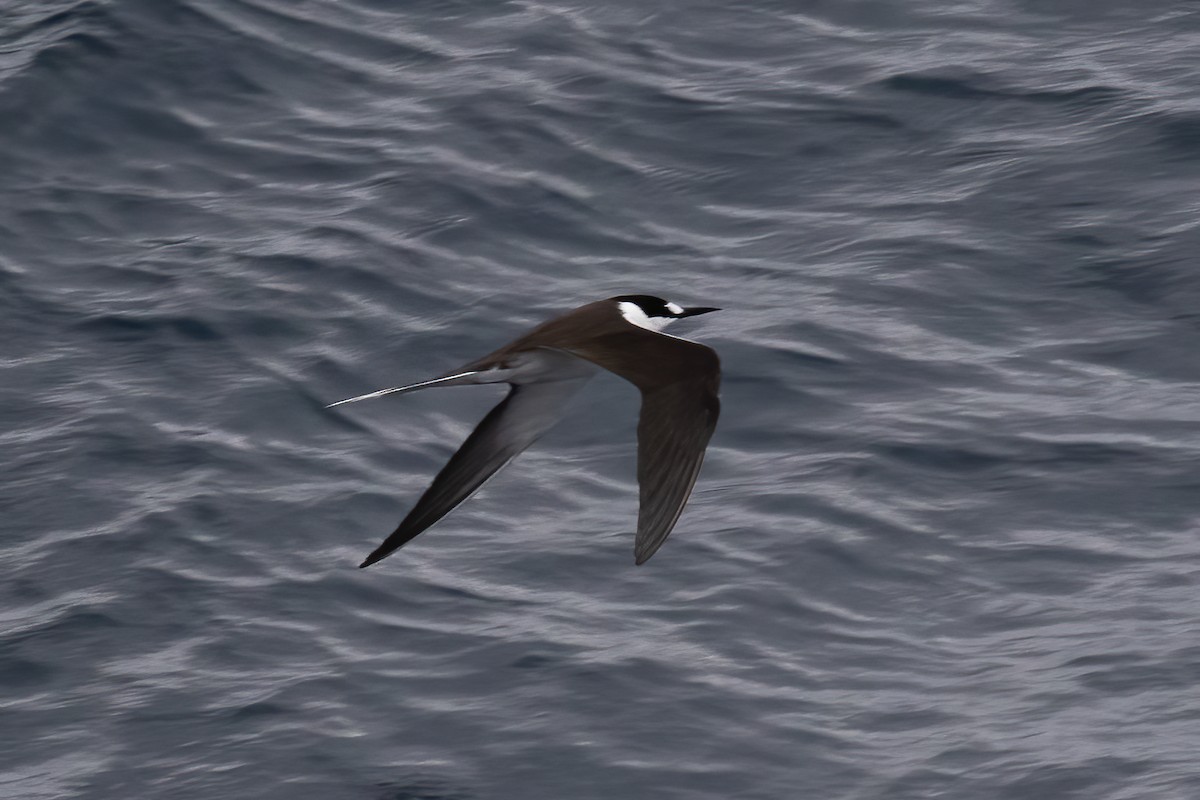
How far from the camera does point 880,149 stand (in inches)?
437

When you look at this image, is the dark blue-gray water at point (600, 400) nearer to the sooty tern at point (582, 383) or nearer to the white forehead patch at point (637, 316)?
the sooty tern at point (582, 383)

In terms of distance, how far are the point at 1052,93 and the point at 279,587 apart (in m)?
6.19

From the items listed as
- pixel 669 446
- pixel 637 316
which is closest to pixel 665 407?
pixel 669 446

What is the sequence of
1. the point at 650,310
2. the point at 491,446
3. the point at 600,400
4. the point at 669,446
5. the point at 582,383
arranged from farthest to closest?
the point at 600,400 < the point at 650,310 < the point at 582,383 < the point at 491,446 < the point at 669,446

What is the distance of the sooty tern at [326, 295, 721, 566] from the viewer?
6301 mm

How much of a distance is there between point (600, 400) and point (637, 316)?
196 centimetres

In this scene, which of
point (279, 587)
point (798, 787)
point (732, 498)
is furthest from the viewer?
point (732, 498)

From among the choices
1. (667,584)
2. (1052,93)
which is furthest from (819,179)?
(667,584)

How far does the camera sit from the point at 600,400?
30.6ft

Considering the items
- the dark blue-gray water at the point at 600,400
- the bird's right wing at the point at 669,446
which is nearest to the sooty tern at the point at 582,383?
the bird's right wing at the point at 669,446

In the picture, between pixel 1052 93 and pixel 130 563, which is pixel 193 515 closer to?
pixel 130 563

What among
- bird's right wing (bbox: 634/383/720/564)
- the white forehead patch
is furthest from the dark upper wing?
bird's right wing (bbox: 634/383/720/564)

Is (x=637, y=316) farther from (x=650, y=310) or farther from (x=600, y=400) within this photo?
(x=600, y=400)

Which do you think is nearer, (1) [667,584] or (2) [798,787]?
(2) [798,787]
